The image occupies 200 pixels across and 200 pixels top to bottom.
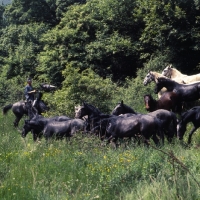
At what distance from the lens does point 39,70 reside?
30.9 meters

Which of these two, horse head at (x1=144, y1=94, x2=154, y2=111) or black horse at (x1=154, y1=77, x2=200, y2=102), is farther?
black horse at (x1=154, y1=77, x2=200, y2=102)

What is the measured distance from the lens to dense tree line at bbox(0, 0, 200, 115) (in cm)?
2512

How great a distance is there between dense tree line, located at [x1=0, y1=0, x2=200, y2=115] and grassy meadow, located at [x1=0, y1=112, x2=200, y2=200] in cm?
839

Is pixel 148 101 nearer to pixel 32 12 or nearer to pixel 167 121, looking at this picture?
pixel 167 121

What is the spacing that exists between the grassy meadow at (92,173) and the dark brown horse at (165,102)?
5244mm

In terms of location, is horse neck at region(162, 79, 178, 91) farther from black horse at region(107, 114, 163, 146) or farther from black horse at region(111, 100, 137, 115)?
black horse at region(107, 114, 163, 146)

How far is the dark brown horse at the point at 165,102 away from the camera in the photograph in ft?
56.6

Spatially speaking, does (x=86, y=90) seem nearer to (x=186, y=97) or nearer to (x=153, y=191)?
(x=186, y=97)

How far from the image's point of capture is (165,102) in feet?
58.7

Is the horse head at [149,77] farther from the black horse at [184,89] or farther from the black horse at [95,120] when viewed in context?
the black horse at [95,120]

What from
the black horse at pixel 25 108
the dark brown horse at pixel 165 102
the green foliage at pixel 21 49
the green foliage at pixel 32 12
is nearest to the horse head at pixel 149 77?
the dark brown horse at pixel 165 102

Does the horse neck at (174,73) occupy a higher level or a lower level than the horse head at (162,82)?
lower

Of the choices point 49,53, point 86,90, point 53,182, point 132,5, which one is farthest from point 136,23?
point 53,182

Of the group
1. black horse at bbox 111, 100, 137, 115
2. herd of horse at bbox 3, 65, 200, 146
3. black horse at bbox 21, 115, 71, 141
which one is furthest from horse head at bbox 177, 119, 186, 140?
black horse at bbox 21, 115, 71, 141
